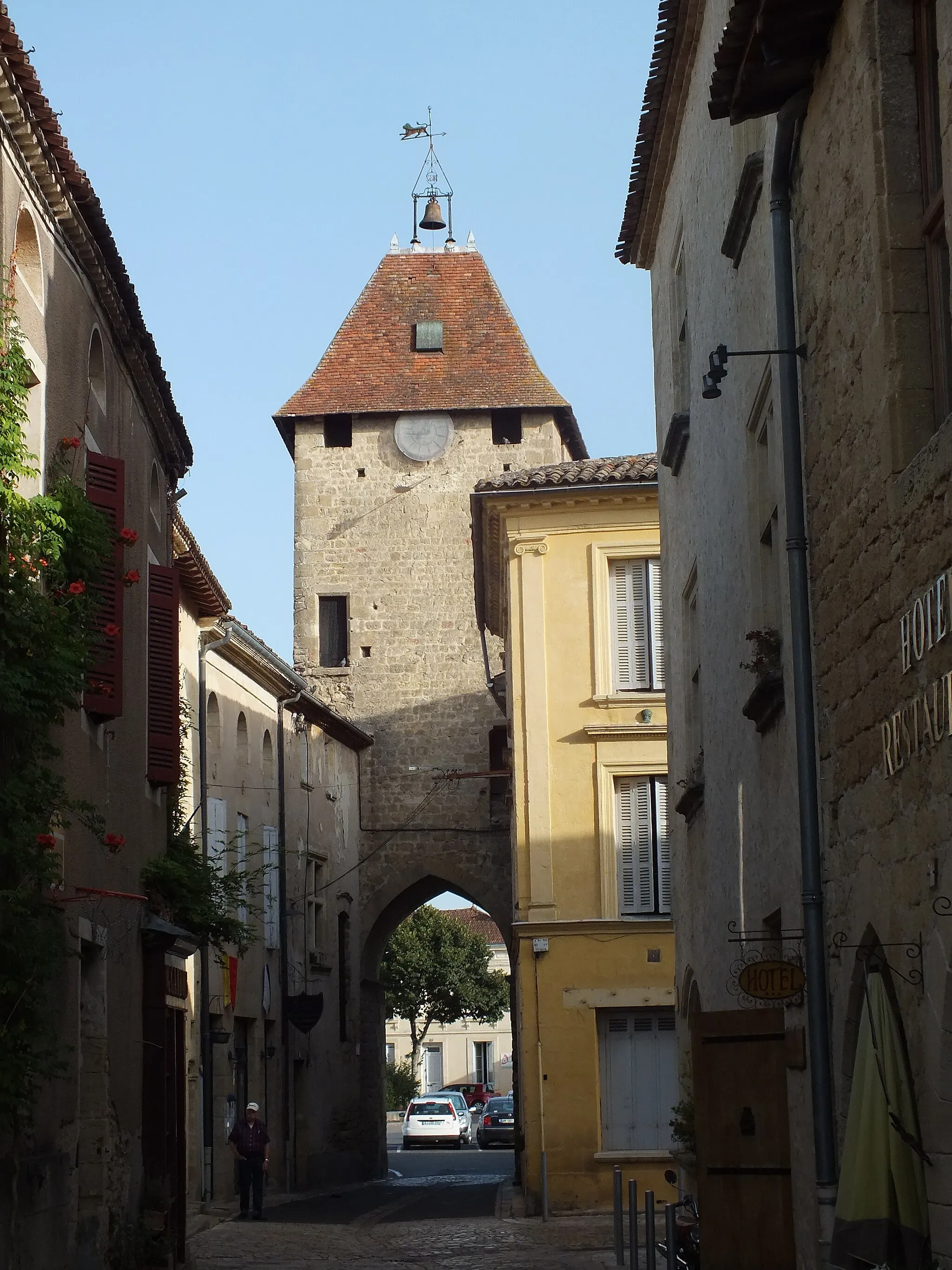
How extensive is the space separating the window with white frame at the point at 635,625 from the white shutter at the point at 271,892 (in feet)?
24.1

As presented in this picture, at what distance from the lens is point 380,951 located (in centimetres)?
3656

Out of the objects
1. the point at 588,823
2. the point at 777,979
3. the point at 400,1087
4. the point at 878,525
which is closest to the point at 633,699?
the point at 588,823

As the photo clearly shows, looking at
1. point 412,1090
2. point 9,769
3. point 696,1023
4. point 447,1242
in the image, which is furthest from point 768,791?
A: point 412,1090

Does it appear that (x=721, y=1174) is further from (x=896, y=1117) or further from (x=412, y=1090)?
(x=412, y=1090)

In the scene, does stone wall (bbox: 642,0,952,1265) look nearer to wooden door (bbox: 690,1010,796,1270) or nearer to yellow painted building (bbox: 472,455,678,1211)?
wooden door (bbox: 690,1010,796,1270)

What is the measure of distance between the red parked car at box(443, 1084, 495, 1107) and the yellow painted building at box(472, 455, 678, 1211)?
44990 millimetres

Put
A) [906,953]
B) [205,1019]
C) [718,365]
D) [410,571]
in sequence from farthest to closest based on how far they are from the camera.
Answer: [410,571] < [205,1019] < [718,365] < [906,953]

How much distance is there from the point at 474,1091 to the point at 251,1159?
168 ft

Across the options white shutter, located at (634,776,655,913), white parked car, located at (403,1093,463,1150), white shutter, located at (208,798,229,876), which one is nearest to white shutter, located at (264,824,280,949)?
white shutter, located at (208,798,229,876)

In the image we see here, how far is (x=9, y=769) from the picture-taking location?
33.7 feet

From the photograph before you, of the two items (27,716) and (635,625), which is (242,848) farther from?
(27,716)

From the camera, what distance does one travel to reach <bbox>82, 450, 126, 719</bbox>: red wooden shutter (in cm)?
1205

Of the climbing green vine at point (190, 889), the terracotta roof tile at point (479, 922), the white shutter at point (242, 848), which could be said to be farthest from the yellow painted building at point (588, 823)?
the terracotta roof tile at point (479, 922)

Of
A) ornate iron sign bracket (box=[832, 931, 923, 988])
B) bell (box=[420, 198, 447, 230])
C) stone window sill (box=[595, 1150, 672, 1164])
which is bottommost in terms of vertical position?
stone window sill (box=[595, 1150, 672, 1164])
